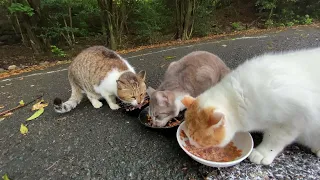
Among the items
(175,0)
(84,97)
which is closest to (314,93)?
(84,97)

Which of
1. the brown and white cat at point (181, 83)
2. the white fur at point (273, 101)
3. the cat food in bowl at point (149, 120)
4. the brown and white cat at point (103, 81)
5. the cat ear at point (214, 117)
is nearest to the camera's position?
the cat ear at point (214, 117)

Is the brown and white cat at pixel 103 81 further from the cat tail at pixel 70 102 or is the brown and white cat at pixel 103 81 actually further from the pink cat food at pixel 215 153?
the pink cat food at pixel 215 153

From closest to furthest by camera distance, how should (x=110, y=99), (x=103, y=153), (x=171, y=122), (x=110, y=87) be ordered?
(x=103, y=153), (x=171, y=122), (x=110, y=87), (x=110, y=99)

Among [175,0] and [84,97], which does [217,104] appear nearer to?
[84,97]

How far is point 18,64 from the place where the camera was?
8.82 m

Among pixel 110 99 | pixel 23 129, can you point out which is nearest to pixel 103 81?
pixel 110 99

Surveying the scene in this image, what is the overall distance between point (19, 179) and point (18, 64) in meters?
7.47

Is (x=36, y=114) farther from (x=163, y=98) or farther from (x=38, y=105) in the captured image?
(x=163, y=98)

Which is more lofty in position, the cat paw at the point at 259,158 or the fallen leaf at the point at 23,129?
the cat paw at the point at 259,158

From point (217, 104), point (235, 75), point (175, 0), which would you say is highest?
point (175, 0)

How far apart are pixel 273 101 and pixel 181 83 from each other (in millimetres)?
1794

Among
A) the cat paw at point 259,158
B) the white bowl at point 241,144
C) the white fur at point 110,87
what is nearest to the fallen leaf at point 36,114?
the white fur at point 110,87

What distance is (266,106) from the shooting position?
217cm

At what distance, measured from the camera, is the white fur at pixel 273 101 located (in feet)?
6.99
